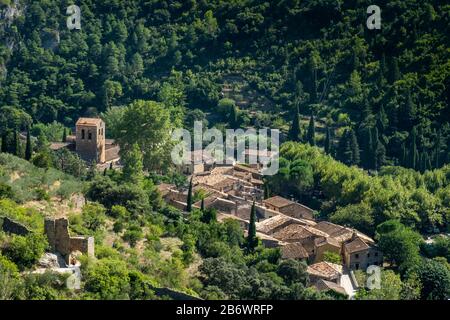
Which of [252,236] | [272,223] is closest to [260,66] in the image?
[272,223]

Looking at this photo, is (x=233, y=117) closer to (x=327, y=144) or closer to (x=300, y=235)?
(x=327, y=144)

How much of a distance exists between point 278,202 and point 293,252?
9574mm

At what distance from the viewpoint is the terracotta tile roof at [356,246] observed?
54053 millimetres

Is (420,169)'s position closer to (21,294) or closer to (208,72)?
(208,72)

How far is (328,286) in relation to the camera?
48062 mm

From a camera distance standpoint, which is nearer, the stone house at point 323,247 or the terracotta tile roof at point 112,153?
the stone house at point 323,247

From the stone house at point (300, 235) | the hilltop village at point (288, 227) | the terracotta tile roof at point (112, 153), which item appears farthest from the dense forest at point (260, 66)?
the stone house at point (300, 235)

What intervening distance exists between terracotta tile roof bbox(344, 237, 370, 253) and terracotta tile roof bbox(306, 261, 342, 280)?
224 centimetres

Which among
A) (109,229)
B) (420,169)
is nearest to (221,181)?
(420,169)

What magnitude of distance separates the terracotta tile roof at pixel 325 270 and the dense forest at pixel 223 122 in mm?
1405

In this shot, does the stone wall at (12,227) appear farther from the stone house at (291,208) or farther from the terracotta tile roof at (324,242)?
the stone house at (291,208)

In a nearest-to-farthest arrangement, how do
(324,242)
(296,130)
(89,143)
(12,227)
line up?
1. (12,227)
2. (324,242)
3. (89,143)
4. (296,130)

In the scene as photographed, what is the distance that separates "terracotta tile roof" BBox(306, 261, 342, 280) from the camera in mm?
49506

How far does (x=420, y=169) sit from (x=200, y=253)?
86.3 feet
